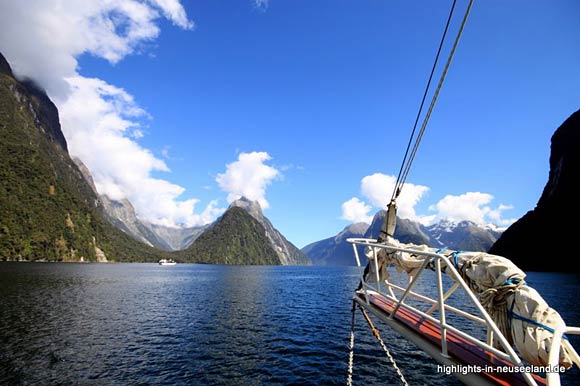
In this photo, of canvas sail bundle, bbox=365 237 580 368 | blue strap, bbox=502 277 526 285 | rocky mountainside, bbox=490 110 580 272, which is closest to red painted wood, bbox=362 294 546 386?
canvas sail bundle, bbox=365 237 580 368

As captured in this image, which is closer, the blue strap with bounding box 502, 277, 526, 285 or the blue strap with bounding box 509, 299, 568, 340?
the blue strap with bounding box 509, 299, 568, 340

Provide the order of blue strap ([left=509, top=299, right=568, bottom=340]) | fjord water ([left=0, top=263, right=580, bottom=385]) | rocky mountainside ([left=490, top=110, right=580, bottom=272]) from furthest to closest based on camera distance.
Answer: rocky mountainside ([left=490, top=110, right=580, bottom=272]) < fjord water ([left=0, top=263, right=580, bottom=385]) < blue strap ([left=509, top=299, right=568, bottom=340])

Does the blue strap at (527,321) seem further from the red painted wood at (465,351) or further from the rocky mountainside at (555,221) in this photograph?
the rocky mountainside at (555,221)

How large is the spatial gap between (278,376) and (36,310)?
3321cm

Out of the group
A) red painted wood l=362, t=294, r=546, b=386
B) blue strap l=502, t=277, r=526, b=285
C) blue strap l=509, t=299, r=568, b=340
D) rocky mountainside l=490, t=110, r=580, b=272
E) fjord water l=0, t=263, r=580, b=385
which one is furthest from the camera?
rocky mountainside l=490, t=110, r=580, b=272

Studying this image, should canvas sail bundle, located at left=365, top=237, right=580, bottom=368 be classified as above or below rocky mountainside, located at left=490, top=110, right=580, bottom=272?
below

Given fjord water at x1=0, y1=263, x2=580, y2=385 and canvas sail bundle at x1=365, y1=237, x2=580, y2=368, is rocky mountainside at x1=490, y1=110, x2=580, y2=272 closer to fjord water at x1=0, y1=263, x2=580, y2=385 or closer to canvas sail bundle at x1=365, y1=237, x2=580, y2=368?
fjord water at x1=0, y1=263, x2=580, y2=385

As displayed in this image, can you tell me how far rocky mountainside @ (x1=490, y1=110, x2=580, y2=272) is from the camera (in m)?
145

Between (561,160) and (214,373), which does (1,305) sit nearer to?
(214,373)

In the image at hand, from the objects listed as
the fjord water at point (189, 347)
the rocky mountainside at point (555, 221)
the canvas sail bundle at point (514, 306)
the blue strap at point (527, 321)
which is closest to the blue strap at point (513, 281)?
the canvas sail bundle at point (514, 306)

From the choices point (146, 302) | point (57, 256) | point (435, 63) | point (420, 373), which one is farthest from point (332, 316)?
point (57, 256)

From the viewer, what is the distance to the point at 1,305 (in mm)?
37125

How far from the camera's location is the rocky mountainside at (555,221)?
14481cm

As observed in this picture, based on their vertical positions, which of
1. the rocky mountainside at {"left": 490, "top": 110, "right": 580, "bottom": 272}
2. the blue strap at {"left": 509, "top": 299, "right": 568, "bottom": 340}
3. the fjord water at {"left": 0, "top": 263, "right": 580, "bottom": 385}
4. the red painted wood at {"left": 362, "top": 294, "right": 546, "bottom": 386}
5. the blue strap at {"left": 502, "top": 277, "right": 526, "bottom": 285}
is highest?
A: the rocky mountainside at {"left": 490, "top": 110, "right": 580, "bottom": 272}
